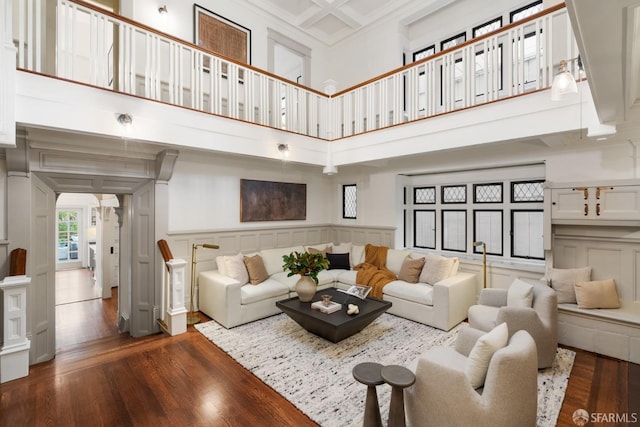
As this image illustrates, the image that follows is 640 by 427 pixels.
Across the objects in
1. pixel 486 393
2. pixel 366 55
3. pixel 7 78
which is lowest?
pixel 486 393

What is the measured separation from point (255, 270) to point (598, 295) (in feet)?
13.8

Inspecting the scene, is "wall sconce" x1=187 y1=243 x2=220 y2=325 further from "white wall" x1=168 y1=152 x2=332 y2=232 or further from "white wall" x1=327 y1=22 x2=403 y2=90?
"white wall" x1=327 y1=22 x2=403 y2=90

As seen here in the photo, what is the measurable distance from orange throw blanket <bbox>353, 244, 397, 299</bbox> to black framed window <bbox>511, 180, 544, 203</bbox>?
7.11 feet

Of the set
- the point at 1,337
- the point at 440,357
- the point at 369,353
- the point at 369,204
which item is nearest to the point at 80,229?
the point at 1,337

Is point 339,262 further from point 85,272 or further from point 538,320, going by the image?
point 85,272

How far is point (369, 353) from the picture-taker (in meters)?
3.27

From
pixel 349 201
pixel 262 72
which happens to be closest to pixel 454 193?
pixel 349 201

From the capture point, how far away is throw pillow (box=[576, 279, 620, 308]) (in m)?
3.24

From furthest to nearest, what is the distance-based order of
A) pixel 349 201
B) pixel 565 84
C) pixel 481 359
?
pixel 349 201 < pixel 565 84 < pixel 481 359

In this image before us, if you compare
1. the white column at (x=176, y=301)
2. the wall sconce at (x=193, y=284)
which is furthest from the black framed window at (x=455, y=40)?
the white column at (x=176, y=301)

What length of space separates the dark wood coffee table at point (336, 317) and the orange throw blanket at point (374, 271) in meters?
0.73

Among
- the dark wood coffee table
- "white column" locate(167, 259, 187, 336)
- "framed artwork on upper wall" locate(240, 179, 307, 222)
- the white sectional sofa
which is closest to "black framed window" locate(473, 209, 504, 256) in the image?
the white sectional sofa

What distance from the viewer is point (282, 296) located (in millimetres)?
4535

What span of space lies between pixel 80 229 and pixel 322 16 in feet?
32.4
